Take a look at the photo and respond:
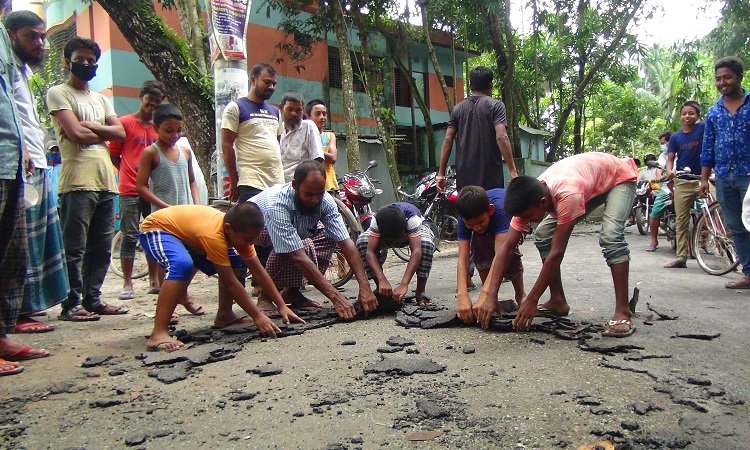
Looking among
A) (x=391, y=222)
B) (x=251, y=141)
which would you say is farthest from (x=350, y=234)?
(x=391, y=222)

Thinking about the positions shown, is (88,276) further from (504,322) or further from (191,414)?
(504,322)

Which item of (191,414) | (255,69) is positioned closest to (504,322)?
(191,414)

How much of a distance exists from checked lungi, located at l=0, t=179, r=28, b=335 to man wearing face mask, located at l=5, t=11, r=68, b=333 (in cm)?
18

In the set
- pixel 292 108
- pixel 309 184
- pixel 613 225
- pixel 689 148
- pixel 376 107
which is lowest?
pixel 613 225

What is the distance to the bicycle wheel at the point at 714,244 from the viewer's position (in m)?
5.74

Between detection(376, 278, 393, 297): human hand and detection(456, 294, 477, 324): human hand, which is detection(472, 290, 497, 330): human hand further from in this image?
detection(376, 278, 393, 297): human hand

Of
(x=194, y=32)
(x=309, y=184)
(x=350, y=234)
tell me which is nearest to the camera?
(x=309, y=184)

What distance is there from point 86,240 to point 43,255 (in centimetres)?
59

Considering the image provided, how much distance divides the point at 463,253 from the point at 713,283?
2900 millimetres

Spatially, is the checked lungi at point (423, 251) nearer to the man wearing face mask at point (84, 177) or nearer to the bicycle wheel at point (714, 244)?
the man wearing face mask at point (84, 177)

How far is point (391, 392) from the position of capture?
241 centimetres

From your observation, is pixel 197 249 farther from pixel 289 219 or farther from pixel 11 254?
pixel 11 254

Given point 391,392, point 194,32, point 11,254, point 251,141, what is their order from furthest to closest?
point 194,32 < point 251,141 < point 11,254 < point 391,392

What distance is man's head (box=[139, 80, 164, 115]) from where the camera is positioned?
469cm
